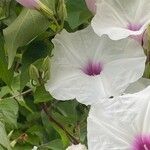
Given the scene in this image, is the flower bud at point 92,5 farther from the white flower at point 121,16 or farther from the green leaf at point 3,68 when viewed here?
the green leaf at point 3,68

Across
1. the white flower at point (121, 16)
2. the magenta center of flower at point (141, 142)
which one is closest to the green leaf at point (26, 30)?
the white flower at point (121, 16)

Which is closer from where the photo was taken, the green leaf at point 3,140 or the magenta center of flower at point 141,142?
the magenta center of flower at point 141,142

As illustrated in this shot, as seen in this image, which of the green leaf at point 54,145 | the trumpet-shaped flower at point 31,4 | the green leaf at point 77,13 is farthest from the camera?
the green leaf at point 54,145

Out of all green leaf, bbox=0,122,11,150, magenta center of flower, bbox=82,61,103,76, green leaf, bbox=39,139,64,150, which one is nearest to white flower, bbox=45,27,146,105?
magenta center of flower, bbox=82,61,103,76

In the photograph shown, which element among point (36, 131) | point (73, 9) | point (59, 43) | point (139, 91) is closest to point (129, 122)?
point (139, 91)

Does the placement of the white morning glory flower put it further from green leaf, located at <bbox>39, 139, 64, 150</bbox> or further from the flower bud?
green leaf, located at <bbox>39, 139, 64, 150</bbox>

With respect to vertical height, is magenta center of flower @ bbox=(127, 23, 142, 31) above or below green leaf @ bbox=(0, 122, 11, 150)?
above
